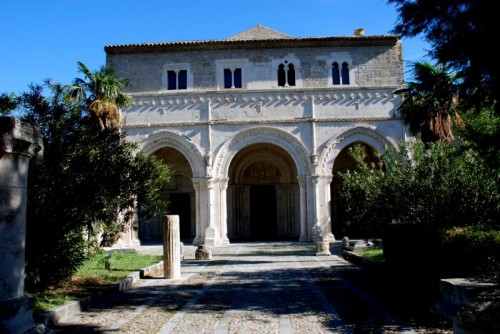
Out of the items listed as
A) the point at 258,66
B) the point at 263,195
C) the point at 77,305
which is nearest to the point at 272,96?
the point at 258,66

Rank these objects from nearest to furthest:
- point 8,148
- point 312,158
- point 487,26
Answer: point 8,148, point 487,26, point 312,158

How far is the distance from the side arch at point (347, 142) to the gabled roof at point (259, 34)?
21.6ft

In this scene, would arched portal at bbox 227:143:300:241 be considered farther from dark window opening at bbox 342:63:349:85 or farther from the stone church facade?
dark window opening at bbox 342:63:349:85

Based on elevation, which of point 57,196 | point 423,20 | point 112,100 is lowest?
point 57,196

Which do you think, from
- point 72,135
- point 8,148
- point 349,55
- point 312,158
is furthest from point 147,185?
point 349,55

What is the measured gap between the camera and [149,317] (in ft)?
24.3

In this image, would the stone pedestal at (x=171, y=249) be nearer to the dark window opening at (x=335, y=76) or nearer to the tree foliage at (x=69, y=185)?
the tree foliage at (x=69, y=185)

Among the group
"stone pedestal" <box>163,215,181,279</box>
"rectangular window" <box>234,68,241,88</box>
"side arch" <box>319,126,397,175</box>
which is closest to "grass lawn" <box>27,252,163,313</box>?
"stone pedestal" <box>163,215,181,279</box>

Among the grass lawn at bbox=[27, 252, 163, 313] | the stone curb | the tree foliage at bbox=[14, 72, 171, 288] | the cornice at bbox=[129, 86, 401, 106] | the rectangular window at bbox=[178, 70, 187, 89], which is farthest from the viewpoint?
the rectangular window at bbox=[178, 70, 187, 89]

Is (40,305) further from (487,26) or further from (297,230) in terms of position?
(297,230)

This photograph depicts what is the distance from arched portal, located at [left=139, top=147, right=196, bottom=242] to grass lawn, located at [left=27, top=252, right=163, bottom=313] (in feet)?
38.0

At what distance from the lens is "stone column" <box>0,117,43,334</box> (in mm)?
4809

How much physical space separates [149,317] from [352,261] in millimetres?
8758

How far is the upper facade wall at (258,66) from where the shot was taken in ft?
76.9
